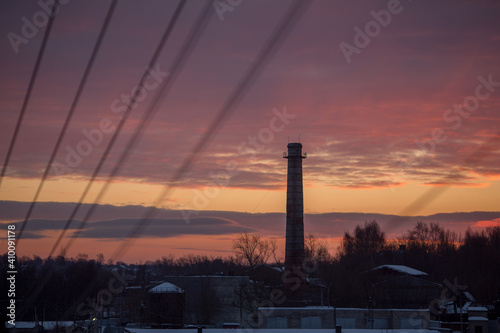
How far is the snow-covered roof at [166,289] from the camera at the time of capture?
50844 mm

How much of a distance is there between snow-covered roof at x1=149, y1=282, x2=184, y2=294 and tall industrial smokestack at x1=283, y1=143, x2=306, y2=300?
9.46 meters

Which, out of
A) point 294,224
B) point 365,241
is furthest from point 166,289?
point 365,241

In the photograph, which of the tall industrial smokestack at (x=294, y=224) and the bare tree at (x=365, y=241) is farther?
the bare tree at (x=365, y=241)

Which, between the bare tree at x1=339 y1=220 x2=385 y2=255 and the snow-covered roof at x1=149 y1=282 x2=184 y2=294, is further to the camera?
the bare tree at x1=339 y1=220 x2=385 y2=255

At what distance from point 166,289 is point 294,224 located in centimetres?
1218

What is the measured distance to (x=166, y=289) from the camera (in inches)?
2019

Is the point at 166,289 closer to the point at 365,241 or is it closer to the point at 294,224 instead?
the point at 294,224

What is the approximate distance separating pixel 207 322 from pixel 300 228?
470 inches

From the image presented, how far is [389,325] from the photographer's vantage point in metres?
40.8

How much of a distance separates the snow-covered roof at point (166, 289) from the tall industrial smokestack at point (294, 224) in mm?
9461

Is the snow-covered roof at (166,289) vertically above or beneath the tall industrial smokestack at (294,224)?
beneath

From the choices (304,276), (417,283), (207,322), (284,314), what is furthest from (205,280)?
(417,283)

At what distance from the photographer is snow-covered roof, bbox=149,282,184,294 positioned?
5084 centimetres

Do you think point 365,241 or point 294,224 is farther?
point 365,241
